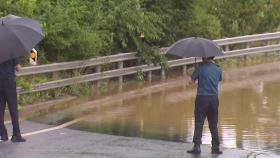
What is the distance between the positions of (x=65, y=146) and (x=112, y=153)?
922 mm

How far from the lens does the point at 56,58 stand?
57.2 feet

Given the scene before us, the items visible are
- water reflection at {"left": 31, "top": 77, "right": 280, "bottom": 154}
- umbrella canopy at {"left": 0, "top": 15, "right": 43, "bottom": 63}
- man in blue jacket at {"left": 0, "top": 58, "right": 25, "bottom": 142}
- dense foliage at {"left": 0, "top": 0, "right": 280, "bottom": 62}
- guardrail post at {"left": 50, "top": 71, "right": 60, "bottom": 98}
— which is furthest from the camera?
dense foliage at {"left": 0, "top": 0, "right": 280, "bottom": 62}

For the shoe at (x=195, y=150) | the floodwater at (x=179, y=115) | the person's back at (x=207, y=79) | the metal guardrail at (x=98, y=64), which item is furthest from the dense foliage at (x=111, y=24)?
the shoe at (x=195, y=150)

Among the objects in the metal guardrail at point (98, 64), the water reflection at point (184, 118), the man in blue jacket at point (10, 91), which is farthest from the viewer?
the metal guardrail at point (98, 64)

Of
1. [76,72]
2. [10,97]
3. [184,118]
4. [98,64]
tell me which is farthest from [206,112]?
[98,64]

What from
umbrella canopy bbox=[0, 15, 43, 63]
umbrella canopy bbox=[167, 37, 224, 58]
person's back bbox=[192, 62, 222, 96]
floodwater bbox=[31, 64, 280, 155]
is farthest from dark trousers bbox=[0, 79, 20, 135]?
person's back bbox=[192, 62, 222, 96]

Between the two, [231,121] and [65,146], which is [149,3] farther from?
[65,146]

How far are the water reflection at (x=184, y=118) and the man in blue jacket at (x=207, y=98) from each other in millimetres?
1137

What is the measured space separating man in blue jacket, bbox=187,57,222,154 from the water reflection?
1137 millimetres

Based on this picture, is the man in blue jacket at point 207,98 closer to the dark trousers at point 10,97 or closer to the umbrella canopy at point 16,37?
the umbrella canopy at point 16,37

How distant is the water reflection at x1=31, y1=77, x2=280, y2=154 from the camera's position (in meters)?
12.3

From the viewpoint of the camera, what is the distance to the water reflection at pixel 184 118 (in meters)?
12.3

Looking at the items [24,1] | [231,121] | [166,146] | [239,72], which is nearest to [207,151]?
[166,146]

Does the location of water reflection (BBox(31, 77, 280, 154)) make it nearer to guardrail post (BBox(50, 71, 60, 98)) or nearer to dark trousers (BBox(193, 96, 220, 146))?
dark trousers (BBox(193, 96, 220, 146))
